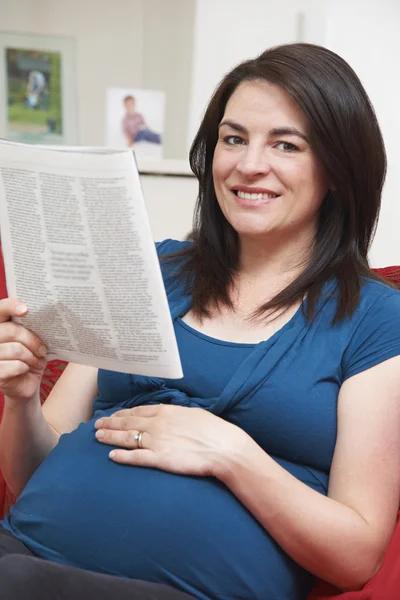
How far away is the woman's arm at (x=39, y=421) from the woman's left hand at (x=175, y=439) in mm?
136

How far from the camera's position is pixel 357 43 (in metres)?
3.18

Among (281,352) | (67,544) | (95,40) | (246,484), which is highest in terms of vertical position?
(95,40)

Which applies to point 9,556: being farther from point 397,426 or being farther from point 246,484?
point 397,426

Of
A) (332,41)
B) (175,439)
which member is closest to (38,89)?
(332,41)

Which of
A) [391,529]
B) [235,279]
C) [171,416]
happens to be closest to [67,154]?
[171,416]

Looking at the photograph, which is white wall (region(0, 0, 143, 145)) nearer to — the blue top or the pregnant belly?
the blue top

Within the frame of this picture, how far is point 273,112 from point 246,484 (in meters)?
0.59

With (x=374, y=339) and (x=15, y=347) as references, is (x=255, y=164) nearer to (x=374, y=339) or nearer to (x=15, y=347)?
(x=374, y=339)

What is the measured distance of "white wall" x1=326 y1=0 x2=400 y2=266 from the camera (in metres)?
3.16

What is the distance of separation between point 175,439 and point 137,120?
90.1 inches

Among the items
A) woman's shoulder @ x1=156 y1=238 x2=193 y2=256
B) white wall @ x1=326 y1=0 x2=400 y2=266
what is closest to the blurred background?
white wall @ x1=326 y1=0 x2=400 y2=266

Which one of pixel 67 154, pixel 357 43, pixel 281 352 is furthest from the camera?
pixel 357 43

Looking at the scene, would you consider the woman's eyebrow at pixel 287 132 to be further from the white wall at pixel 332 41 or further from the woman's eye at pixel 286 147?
the white wall at pixel 332 41

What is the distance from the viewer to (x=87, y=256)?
1.08 metres
